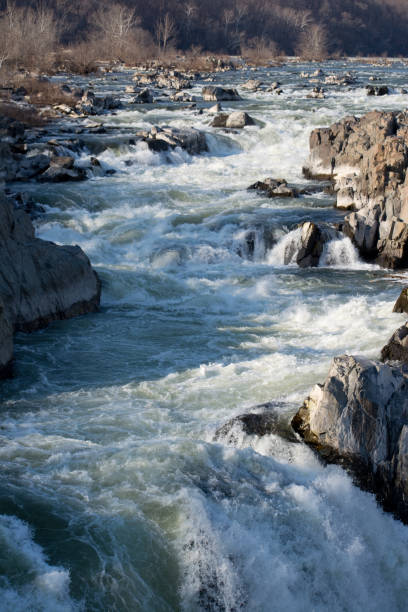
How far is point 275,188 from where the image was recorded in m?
19.5

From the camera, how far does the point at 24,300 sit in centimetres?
1098

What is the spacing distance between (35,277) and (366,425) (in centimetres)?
657

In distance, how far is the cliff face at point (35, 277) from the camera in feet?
35.7

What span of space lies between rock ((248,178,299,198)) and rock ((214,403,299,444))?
12.4m

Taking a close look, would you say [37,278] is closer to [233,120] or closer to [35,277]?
[35,277]

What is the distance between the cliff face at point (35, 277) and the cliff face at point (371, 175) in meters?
6.87

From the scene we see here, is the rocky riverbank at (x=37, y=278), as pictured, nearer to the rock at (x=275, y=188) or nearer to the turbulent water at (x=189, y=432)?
the turbulent water at (x=189, y=432)

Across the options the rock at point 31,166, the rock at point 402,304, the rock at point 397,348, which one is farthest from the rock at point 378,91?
the rock at point 397,348

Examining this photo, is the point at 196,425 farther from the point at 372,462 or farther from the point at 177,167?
the point at 177,167

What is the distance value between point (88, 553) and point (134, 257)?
1083 centimetres

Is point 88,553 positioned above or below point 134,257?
above

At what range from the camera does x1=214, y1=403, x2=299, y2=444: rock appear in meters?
7.30

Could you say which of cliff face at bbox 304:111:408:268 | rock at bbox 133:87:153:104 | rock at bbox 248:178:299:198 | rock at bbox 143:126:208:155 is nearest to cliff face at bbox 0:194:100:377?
cliff face at bbox 304:111:408:268

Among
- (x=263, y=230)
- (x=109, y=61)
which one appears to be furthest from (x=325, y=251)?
(x=109, y=61)
